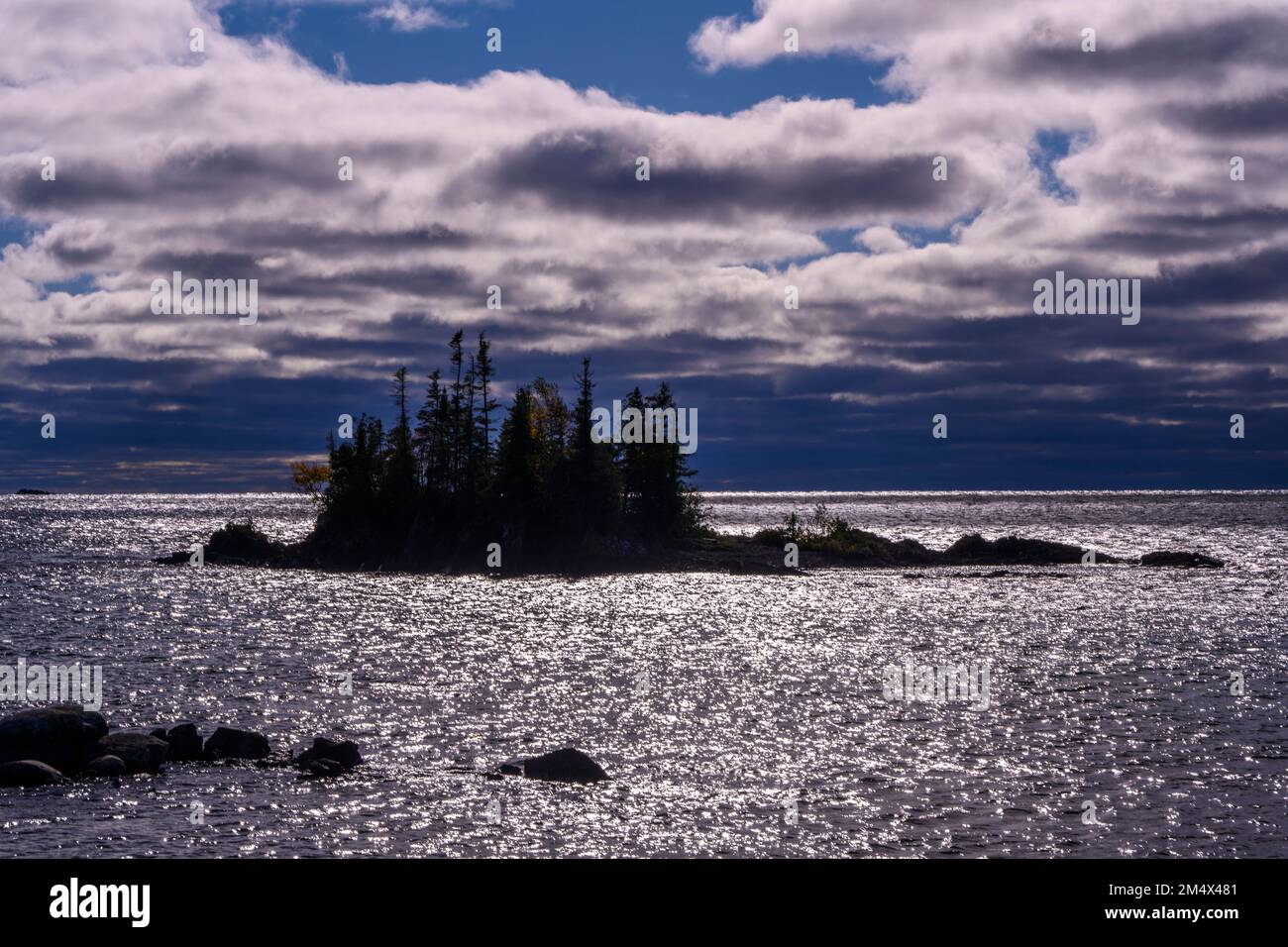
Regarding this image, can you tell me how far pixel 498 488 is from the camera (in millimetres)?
108750

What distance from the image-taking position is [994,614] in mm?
67938

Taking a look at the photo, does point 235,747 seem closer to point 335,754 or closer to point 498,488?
point 335,754

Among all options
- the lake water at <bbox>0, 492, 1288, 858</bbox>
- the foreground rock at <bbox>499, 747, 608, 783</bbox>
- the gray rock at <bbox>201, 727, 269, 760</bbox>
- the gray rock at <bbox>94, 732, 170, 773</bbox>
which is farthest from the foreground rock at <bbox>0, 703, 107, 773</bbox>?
the foreground rock at <bbox>499, 747, 608, 783</bbox>

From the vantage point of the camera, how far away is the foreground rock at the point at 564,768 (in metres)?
27.2

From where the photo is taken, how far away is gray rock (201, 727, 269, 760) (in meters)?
29.5

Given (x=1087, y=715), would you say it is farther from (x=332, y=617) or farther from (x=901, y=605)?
(x=332, y=617)

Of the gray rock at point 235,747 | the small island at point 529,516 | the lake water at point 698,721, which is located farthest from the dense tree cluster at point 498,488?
the gray rock at point 235,747

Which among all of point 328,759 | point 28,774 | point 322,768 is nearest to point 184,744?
point 28,774

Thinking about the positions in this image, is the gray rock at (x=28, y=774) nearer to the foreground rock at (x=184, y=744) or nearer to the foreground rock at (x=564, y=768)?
the foreground rock at (x=184, y=744)

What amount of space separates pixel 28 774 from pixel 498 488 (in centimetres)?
8180

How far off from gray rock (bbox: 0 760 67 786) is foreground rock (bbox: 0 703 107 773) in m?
0.90

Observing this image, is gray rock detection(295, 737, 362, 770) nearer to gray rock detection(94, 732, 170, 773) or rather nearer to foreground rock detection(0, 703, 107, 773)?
gray rock detection(94, 732, 170, 773)
